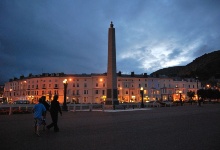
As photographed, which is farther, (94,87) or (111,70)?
(94,87)

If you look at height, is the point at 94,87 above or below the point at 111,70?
below

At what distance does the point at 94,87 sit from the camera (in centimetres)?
8269

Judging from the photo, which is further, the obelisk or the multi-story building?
the multi-story building

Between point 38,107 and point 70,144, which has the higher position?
point 38,107

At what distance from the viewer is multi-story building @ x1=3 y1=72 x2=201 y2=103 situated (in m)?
82.8

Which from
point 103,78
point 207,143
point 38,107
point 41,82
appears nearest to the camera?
point 207,143

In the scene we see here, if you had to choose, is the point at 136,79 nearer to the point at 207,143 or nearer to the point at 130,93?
the point at 130,93

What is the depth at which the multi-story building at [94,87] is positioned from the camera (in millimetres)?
82750

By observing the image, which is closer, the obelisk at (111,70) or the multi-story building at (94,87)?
the obelisk at (111,70)

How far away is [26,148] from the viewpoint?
7391mm

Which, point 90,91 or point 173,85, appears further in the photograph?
point 173,85

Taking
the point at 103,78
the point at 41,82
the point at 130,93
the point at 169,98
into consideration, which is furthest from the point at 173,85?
the point at 41,82

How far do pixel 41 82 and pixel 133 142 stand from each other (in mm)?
84301

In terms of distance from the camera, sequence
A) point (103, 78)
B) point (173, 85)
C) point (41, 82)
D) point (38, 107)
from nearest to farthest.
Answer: point (38, 107), point (103, 78), point (41, 82), point (173, 85)
